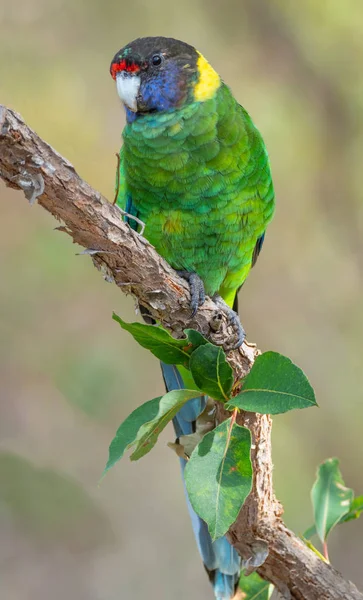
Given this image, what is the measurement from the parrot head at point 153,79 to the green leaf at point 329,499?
1.06m

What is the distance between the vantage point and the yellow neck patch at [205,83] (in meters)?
2.01

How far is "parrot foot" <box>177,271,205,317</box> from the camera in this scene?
156 cm

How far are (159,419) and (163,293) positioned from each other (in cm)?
31

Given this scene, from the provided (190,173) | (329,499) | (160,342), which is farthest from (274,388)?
(190,173)

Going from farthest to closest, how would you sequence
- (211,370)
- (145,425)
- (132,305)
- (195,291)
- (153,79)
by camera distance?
1. (132,305)
2. (153,79)
3. (195,291)
4. (211,370)
5. (145,425)

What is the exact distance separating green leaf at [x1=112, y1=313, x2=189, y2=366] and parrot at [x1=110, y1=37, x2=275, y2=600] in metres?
0.44

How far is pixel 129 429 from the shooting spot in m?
1.33

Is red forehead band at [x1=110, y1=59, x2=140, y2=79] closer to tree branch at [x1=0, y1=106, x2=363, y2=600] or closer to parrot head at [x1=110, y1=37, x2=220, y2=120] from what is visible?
parrot head at [x1=110, y1=37, x2=220, y2=120]

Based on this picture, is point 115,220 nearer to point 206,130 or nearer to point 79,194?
point 79,194

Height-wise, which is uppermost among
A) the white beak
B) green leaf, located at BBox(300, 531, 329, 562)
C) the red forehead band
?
the red forehead band

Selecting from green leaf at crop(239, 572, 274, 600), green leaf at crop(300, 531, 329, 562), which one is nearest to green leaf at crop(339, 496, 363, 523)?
green leaf at crop(300, 531, 329, 562)

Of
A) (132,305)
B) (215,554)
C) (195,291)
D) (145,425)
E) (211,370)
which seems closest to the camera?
(145,425)

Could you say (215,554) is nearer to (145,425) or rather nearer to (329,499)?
(329,499)

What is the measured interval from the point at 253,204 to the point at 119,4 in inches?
75.0
